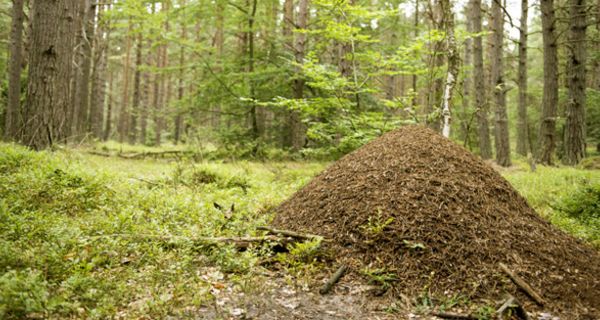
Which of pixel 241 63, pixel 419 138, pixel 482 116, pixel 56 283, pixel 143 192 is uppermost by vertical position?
pixel 241 63

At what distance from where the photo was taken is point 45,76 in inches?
283

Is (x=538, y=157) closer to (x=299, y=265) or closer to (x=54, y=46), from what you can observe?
(x=299, y=265)

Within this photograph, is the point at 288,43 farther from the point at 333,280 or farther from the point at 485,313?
the point at 485,313

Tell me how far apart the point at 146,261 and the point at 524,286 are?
3.22 metres

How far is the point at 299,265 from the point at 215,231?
1.07 m

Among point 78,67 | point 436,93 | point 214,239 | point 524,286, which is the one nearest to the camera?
point 524,286

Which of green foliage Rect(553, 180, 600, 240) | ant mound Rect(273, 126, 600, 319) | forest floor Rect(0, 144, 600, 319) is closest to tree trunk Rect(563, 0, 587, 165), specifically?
green foliage Rect(553, 180, 600, 240)

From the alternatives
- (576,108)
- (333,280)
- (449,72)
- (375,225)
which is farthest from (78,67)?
(576,108)

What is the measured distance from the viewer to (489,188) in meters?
4.38

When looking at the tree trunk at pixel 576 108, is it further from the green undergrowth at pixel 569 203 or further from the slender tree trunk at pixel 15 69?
the slender tree trunk at pixel 15 69

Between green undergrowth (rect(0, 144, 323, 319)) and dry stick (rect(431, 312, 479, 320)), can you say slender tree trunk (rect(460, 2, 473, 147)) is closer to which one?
dry stick (rect(431, 312, 479, 320))

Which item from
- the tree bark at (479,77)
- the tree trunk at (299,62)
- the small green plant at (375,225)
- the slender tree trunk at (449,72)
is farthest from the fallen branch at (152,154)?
the tree bark at (479,77)

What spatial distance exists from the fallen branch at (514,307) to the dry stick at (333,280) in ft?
4.16

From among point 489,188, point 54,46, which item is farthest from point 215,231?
point 54,46
